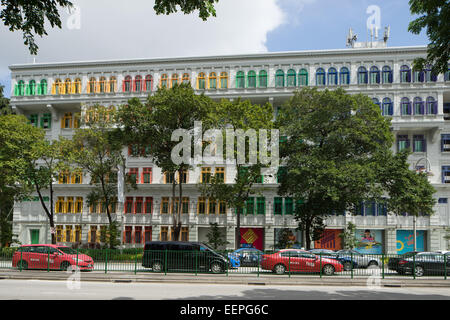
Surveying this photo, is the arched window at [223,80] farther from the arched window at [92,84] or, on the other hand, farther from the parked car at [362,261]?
the parked car at [362,261]

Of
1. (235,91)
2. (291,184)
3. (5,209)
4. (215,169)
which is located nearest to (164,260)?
(291,184)

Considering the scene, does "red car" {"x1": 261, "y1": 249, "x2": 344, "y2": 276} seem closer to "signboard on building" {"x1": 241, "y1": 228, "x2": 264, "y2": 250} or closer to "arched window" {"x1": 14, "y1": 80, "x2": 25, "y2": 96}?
"signboard on building" {"x1": 241, "y1": 228, "x2": 264, "y2": 250}

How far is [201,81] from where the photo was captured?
4484cm

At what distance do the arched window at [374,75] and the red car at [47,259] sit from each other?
32649 millimetres

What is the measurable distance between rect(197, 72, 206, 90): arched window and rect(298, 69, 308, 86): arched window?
32.8ft

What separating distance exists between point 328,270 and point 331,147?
41.7 ft

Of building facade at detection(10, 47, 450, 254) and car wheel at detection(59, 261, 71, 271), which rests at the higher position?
building facade at detection(10, 47, 450, 254)

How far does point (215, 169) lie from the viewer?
4400 centimetres

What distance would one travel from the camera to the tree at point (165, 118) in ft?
108

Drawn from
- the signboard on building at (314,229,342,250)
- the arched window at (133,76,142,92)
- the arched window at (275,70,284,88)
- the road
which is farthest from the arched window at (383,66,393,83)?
the road

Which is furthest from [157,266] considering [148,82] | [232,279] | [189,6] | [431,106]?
[431,106]

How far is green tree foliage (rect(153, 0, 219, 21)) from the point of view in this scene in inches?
372

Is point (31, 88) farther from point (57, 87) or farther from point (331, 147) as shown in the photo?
point (331, 147)
